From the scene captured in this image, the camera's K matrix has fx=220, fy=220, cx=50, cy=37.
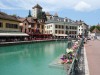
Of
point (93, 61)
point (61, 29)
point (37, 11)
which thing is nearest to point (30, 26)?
point (61, 29)

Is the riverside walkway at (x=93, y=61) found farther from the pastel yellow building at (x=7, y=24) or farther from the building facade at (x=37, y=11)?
the building facade at (x=37, y=11)

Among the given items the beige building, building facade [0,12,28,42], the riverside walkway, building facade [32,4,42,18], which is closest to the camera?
the riverside walkway

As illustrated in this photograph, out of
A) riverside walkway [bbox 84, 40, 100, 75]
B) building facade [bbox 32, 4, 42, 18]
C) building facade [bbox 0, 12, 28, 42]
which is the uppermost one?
building facade [bbox 32, 4, 42, 18]

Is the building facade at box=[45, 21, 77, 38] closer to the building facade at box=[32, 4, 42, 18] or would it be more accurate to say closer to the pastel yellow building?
the building facade at box=[32, 4, 42, 18]

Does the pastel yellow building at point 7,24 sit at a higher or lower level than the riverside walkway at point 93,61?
higher

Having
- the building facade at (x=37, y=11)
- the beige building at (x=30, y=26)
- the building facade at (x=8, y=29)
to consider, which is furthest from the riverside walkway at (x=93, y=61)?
the building facade at (x=37, y=11)

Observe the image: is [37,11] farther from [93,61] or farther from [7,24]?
[93,61]

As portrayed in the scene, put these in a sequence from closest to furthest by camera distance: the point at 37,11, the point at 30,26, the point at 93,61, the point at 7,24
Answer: the point at 93,61, the point at 7,24, the point at 30,26, the point at 37,11

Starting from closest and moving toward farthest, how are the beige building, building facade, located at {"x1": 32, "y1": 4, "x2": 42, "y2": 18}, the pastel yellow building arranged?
1. the pastel yellow building
2. the beige building
3. building facade, located at {"x1": 32, "y1": 4, "x2": 42, "y2": 18}

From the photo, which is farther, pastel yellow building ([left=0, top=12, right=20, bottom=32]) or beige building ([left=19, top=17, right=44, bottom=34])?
beige building ([left=19, top=17, right=44, bottom=34])

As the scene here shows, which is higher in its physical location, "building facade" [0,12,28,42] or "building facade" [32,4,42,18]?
"building facade" [32,4,42,18]

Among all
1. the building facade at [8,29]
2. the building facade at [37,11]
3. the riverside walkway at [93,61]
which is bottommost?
the riverside walkway at [93,61]

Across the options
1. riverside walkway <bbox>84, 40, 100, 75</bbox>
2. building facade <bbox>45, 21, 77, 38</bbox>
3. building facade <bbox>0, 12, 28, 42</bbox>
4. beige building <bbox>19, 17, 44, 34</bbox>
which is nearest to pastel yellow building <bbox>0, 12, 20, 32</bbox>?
building facade <bbox>0, 12, 28, 42</bbox>

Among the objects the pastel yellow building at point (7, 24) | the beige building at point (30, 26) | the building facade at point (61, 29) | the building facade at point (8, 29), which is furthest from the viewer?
the building facade at point (61, 29)
